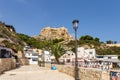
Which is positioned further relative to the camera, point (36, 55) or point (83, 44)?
point (83, 44)

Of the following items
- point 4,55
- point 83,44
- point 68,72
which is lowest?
point 68,72

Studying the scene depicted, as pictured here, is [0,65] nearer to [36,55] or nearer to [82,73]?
[82,73]

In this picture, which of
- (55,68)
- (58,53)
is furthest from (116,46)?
(55,68)

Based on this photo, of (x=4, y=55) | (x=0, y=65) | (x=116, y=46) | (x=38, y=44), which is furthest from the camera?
(x=116, y=46)

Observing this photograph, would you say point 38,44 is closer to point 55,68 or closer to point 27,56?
point 27,56

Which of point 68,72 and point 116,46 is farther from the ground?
point 116,46

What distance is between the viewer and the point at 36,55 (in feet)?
256

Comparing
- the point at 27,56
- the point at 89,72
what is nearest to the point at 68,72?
the point at 89,72

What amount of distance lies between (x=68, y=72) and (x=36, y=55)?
48983 millimetres

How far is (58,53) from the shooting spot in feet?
189

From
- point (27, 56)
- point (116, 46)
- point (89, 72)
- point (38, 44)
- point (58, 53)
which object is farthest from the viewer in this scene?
point (116, 46)

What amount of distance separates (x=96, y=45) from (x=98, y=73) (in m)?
98.4

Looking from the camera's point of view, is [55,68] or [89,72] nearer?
[89,72]

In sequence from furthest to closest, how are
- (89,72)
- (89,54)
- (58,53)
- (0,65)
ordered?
1. (89,54)
2. (58,53)
3. (0,65)
4. (89,72)
